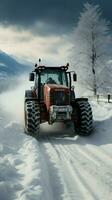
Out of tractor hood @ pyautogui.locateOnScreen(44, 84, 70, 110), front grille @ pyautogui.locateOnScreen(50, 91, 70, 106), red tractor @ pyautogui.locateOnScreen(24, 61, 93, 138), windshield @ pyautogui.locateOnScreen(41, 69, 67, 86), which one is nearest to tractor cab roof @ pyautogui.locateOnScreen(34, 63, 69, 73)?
red tractor @ pyautogui.locateOnScreen(24, 61, 93, 138)

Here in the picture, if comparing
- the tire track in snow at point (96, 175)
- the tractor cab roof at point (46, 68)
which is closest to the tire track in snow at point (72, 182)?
the tire track in snow at point (96, 175)

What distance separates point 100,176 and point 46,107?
8.17m

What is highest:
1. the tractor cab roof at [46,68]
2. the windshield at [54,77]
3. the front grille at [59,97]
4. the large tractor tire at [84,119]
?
the tractor cab roof at [46,68]

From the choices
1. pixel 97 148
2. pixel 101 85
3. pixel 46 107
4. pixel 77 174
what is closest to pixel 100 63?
pixel 101 85

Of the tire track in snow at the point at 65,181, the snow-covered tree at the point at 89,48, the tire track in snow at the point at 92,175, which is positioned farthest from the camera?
the snow-covered tree at the point at 89,48

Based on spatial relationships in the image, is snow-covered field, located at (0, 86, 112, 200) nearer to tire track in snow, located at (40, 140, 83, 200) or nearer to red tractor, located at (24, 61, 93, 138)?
tire track in snow, located at (40, 140, 83, 200)

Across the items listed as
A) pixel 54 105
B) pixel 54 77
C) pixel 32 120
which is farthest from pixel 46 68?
pixel 32 120

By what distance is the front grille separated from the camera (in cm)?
1616

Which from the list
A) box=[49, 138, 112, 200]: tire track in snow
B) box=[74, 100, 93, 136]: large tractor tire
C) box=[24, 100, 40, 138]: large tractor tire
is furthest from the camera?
box=[74, 100, 93, 136]: large tractor tire

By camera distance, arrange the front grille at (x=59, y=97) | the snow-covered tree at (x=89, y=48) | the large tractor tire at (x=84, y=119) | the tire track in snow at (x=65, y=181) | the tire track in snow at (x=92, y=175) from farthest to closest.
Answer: the snow-covered tree at (x=89, y=48) → the large tractor tire at (x=84, y=119) → the front grille at (x=59, y=97) → the tire track in snow at (x=92, y=175) → the tire track in snow at (x=65, y=181)

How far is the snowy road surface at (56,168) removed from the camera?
24.3 ft

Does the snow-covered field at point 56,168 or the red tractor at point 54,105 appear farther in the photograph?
the red tractor at point 54,105

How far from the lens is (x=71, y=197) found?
23.9 ft

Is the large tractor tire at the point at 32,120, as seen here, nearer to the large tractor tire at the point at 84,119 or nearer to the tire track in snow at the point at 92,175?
the large tractor tire at the point at 84,119
